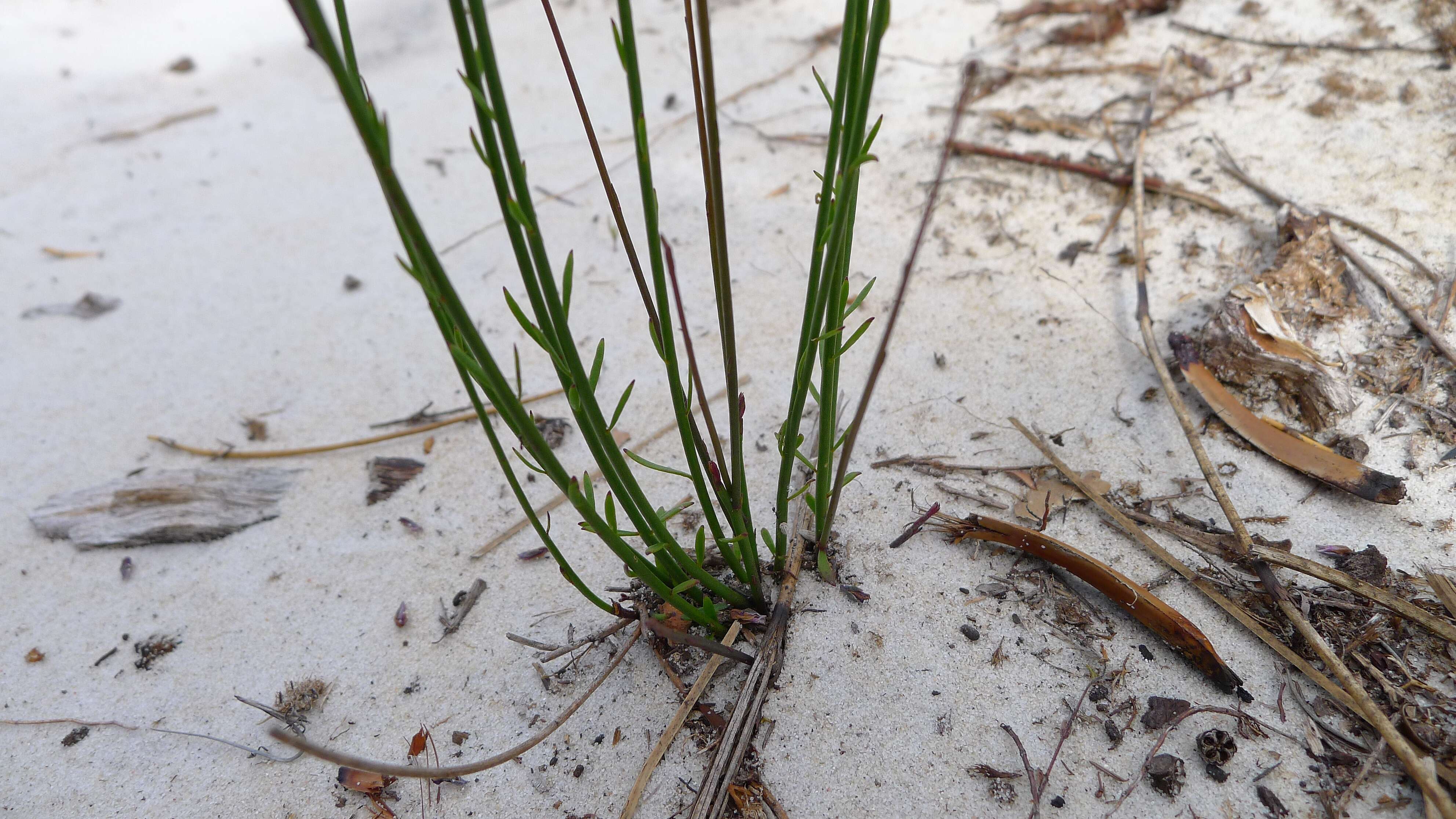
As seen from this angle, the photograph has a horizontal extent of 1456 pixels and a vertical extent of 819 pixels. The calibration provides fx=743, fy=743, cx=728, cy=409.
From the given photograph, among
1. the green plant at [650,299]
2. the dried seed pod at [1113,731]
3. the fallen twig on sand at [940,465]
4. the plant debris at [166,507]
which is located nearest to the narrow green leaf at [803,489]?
the green plant at [650,299]

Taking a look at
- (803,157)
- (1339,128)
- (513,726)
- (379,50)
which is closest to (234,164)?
(379,50)

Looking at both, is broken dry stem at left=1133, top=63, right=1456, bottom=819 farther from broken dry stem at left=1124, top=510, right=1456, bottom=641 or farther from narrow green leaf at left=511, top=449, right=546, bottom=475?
narrow green leaf at left=511, top=449, right=546, bottom=475

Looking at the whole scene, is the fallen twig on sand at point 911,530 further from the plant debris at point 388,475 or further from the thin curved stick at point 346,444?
the plant debris at point 388,475

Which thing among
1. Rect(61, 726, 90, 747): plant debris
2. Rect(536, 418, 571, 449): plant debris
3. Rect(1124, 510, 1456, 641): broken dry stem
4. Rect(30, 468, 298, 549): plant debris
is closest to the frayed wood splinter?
Rect(1124, 510, 1456, 641): broken dry stem

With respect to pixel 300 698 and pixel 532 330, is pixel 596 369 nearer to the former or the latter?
pixel 532 330

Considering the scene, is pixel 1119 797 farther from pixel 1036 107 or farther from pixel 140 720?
pixel 1036 107

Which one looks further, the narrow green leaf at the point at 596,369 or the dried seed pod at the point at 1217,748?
the dried seed pod at the point at 1217,748
